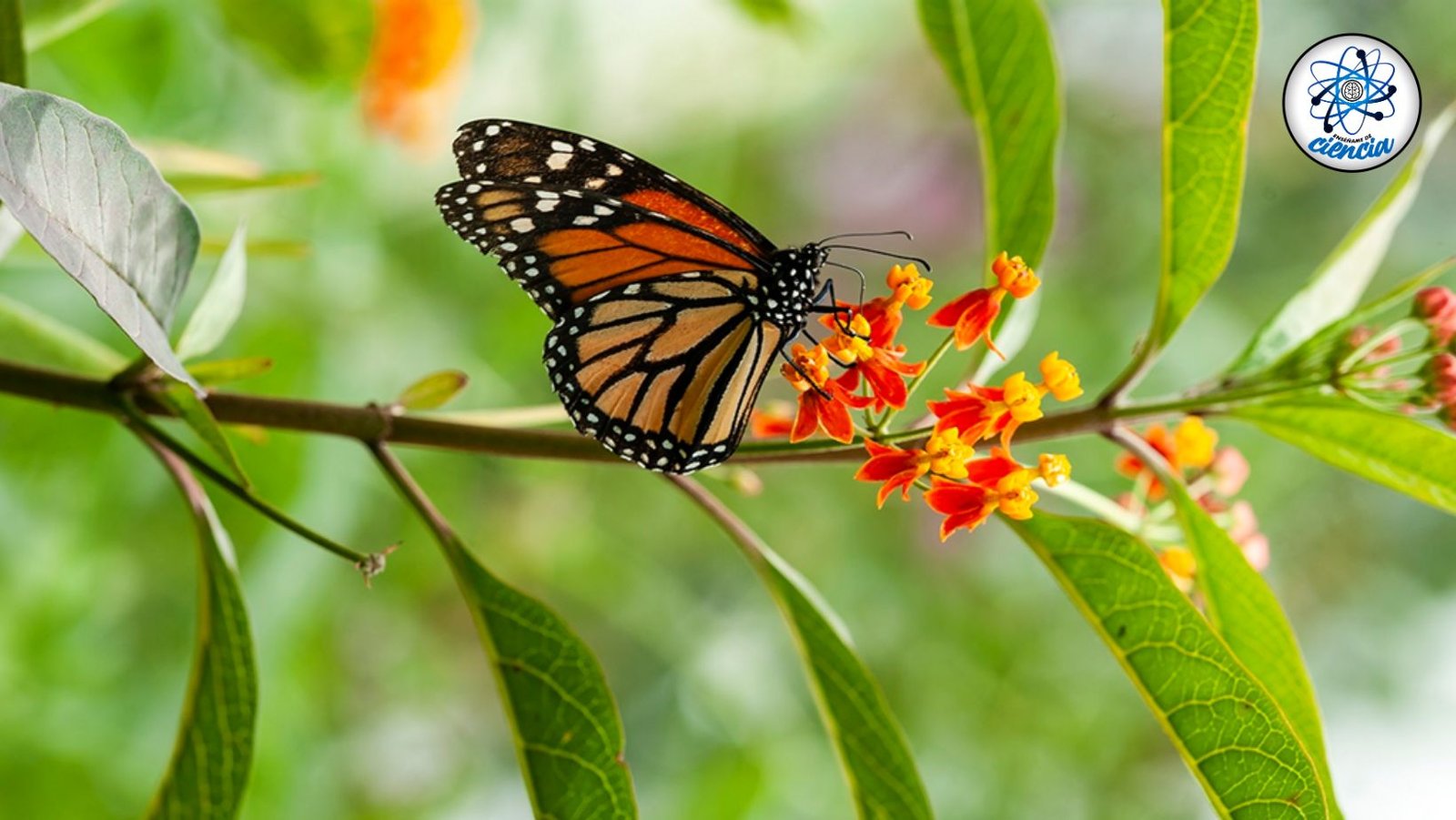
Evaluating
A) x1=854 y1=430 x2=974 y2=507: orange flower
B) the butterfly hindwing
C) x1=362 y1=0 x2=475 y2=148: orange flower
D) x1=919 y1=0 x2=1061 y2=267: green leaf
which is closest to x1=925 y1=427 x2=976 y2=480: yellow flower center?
x1=854 y1=430 x2=974 y2=507: orange flower

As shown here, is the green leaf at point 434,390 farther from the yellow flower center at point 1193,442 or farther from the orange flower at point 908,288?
the yellow flower center at point 1193,442

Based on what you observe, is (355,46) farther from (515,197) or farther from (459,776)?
(459,776)

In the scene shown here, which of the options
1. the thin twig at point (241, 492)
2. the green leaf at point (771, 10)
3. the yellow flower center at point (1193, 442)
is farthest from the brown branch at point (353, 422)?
the green leaf at point (771, 10)

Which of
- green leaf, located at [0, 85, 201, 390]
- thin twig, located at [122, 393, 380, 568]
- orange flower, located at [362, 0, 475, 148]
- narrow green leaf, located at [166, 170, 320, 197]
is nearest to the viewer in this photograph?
green leaf, located at [0, 85, 201, 390]

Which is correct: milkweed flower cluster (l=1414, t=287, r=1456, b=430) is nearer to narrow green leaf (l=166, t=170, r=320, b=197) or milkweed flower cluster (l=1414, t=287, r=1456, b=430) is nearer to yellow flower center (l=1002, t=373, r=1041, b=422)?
yellow flower center (l=1002, t=373, r=1041, b=422)

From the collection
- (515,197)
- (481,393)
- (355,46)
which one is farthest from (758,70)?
(515,197)

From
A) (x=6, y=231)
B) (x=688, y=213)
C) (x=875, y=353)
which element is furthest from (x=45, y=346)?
(x=875, y=353)

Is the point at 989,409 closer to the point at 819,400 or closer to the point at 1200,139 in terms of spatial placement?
the point at 819,400
